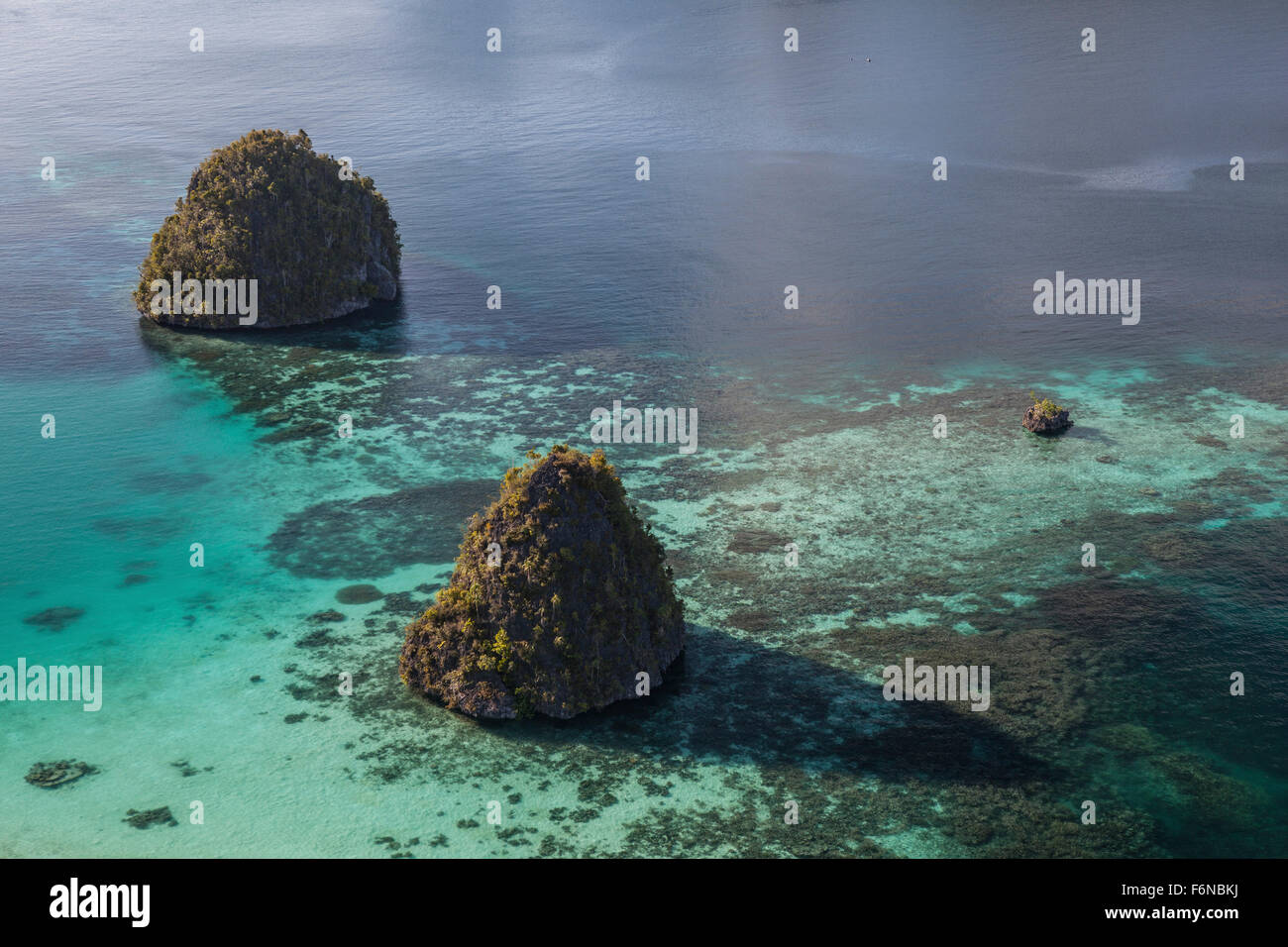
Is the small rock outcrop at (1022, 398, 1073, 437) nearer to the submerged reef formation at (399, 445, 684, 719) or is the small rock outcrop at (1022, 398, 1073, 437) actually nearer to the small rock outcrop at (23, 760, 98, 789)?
the submerged reef formation at (399, 445, 684, 719)

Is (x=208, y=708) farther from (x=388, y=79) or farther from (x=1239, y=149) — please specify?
(x=388, y=79)

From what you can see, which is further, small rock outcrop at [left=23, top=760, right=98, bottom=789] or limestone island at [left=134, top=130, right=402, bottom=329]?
limestone island at [left=134, top=130, right=402, bottom=329]

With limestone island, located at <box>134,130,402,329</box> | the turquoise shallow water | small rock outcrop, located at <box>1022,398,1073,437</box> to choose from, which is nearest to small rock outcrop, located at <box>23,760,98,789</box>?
the turquoise shallow water

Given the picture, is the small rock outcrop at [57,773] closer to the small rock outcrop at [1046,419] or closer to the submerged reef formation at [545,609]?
the submerged reef formation at [545,609]

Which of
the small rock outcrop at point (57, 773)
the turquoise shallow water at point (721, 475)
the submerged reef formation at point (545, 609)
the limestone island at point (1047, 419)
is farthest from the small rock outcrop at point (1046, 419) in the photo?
the small rock outcrop at point (57, 773)

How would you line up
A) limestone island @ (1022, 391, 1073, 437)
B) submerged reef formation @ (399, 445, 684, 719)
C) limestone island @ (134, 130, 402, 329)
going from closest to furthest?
submerged reef formation @ (399, 445, 684, 719) → limestone island @ (1022, 391, 1073, 437) → limestone island @ (134, 130, 402, 329)

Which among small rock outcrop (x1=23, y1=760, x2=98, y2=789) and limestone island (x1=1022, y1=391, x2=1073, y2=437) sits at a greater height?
limestone island (x1=1022, y1=391, x2=1073, y2=437)

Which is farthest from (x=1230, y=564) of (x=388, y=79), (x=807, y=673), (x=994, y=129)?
(x=388, y=79)
